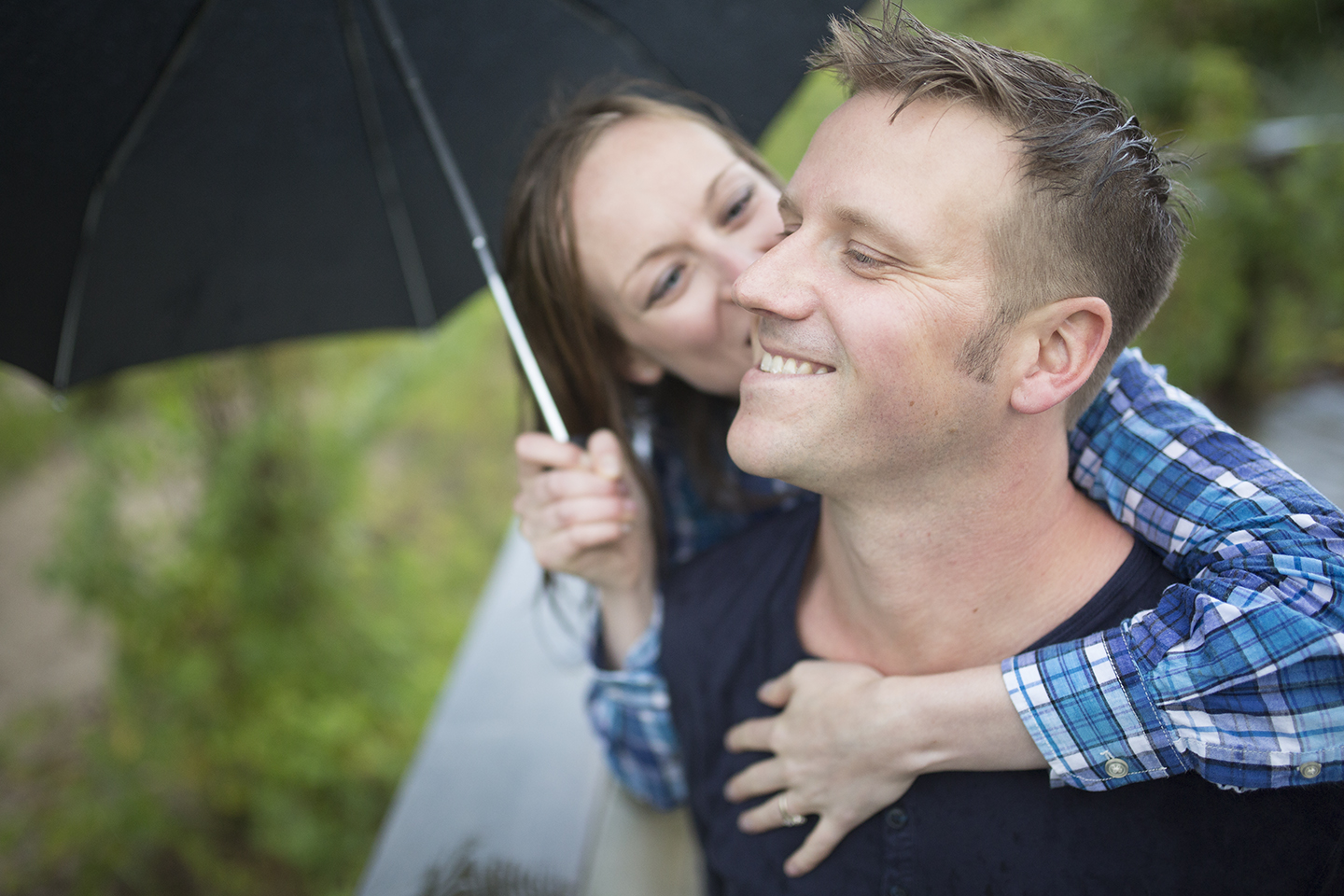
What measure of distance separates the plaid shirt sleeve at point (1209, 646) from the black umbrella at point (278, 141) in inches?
53.7

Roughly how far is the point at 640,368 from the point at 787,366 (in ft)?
2.63

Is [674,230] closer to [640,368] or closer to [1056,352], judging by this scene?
[640,368]

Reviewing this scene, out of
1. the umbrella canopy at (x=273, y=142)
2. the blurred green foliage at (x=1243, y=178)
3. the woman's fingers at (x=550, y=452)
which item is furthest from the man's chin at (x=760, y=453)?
the blurred green foliage at (x=1243, y=178)

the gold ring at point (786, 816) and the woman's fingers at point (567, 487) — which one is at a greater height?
the woman's fingers at point (567, 487)

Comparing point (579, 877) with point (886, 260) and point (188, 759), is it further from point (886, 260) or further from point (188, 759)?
point (188, 759)

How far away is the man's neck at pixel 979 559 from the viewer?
1509 mm

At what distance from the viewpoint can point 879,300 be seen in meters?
1.37

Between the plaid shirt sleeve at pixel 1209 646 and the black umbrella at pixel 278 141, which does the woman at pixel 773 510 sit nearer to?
the plaid shirt sleeve at pixel 1209 646

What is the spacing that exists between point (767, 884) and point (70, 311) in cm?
191

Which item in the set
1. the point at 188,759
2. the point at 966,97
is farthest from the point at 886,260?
the point at 188,759

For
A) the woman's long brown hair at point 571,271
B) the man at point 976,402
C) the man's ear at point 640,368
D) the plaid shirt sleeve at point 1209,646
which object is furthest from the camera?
the man's ear at point 640,368

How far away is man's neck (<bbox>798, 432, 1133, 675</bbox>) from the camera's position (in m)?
1.51

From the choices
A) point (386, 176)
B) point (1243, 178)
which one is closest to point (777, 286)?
point (386, 176)

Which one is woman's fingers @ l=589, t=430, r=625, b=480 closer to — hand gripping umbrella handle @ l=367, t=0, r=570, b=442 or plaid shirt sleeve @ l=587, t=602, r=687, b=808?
hand gripping umbrella handle @ l=367, t=0, r=570, b=442
